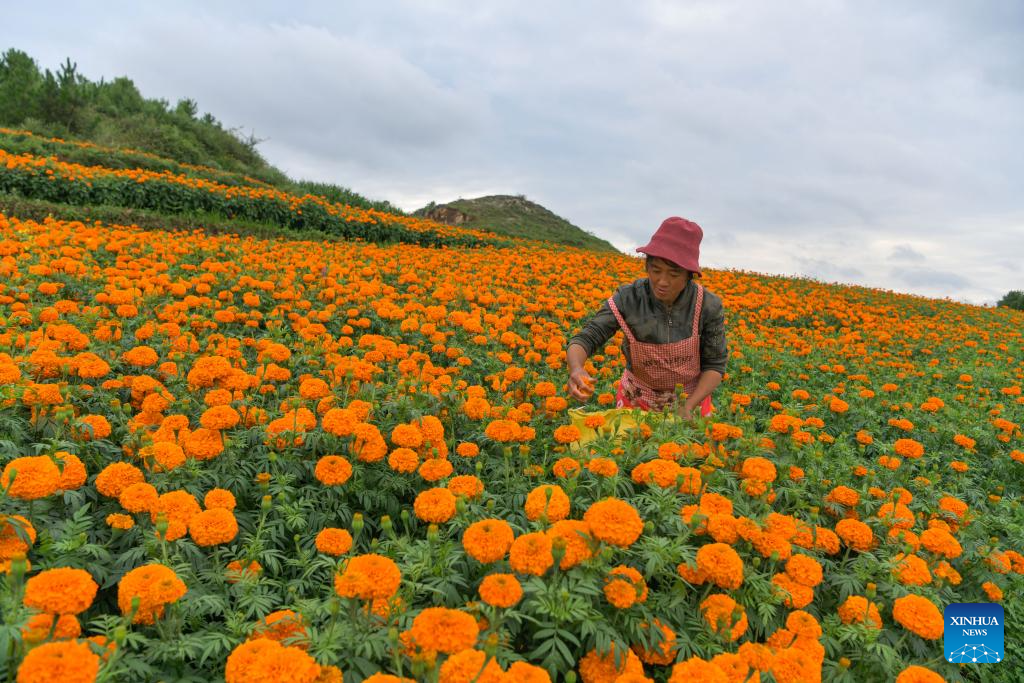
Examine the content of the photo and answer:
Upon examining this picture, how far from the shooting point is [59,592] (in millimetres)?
1288

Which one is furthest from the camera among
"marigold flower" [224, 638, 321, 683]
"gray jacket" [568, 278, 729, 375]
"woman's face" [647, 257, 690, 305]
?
"gray jacket" [568, 278, 729, 375]

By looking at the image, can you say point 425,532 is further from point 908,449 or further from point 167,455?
point 908,449

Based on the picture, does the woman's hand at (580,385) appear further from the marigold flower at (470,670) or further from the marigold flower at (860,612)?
the marigold flower at (470,670)

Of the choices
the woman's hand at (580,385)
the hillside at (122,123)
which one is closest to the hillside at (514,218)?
the hillside at (122,123)

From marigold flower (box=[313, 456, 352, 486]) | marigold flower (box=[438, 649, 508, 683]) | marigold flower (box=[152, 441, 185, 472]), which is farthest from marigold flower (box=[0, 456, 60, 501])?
marigold flower (box=[438, 649, 508, 683])

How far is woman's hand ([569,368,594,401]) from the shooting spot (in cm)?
300

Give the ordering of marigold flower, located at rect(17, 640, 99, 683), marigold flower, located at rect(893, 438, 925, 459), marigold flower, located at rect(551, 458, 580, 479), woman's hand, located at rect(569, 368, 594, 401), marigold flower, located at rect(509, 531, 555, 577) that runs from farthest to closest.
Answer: woman's hand, located at rect(569, 368, 594, 401), marigold flower, located at rect(893, 438, 925, 459), marigold flower, located at rect(551, 458, 580, 479), marigold flower, located at rect(509, 531, 555, 577), marigold flower, located at rect(17, 640, 99, 683)

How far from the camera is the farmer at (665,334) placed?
317 centimetres

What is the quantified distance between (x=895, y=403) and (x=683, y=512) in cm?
490

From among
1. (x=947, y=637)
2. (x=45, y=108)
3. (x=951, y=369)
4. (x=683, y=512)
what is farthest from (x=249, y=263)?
(x=45, y=108)

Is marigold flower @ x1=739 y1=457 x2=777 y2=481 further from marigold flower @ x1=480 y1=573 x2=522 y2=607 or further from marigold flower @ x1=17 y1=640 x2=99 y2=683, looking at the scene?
marigold flower @ x1=17 y1=640 x2=99 y2=683

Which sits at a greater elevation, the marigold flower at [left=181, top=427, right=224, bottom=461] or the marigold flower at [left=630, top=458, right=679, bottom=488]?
the marigold flower at [left=630, top=458, right=679, bottom=488]

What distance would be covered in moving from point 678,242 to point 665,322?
53 cm

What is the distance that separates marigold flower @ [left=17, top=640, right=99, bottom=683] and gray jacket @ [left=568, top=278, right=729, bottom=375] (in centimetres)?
270
